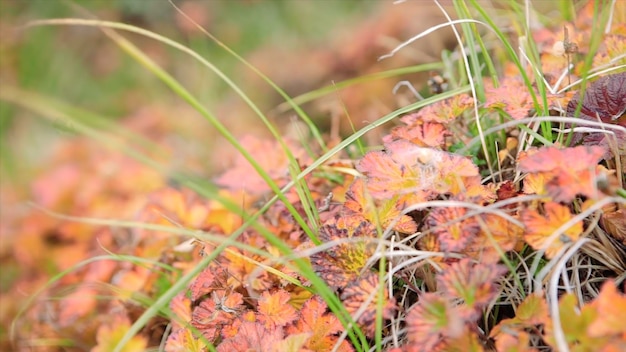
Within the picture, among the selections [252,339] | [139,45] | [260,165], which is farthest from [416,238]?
[139,45]

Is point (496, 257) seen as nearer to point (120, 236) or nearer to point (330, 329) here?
point (330, 329)

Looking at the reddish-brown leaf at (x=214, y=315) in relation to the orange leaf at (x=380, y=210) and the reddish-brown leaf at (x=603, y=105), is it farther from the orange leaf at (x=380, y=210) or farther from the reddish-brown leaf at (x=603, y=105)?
the reddish-brown leaf at (x=603, y=105)

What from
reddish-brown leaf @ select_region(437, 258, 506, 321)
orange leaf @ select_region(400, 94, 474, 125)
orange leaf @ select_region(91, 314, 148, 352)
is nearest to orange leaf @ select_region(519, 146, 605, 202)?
reddish-brown leaf @ select_region(437, 258, 506, 321)

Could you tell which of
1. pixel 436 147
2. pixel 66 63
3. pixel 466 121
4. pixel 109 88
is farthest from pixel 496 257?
pixel 66 63

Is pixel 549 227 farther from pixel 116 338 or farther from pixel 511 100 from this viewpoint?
pixel 116 338

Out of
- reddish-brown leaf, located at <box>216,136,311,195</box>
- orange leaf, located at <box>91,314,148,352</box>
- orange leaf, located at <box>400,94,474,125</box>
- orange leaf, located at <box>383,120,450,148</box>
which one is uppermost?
orange leaf, located at <box>400,94,474,125</box>

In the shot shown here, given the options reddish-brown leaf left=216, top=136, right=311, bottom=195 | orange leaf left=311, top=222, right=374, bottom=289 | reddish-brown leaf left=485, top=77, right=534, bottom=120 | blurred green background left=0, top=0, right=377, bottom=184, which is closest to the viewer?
orange leaf left=311, top=222, right=374, bottom=289

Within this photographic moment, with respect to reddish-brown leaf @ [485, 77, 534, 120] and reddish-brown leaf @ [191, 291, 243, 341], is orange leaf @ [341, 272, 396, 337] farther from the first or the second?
reddish-brown leaf @ [485, 77, 534, 120]

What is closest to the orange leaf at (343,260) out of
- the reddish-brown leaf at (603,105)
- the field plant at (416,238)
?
the field plant at (416,238)

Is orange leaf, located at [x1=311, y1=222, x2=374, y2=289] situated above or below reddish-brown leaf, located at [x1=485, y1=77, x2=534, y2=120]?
below
